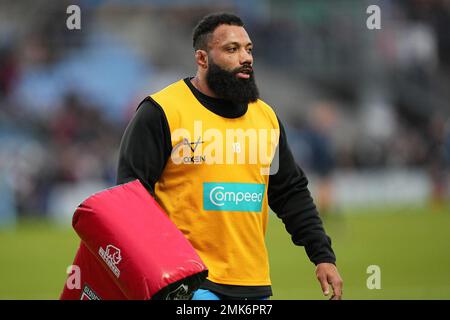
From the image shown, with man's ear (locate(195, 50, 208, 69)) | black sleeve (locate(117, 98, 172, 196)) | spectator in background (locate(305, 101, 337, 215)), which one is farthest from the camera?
spectator in background (locate(305, 101, 337, 215))

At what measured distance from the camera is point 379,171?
89.1 feet

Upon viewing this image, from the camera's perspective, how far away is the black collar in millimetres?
5574

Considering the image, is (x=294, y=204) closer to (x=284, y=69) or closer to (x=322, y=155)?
(x=322, y=155)

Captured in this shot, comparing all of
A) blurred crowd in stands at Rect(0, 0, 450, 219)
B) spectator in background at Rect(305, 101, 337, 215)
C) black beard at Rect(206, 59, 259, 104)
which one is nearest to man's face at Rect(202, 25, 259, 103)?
black beard at Rect(206, 59, 259, 104)

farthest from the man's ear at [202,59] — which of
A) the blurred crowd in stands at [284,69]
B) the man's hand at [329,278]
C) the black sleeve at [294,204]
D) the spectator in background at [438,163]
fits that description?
the spectator in background at [438,163]

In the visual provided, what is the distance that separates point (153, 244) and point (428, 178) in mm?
22785

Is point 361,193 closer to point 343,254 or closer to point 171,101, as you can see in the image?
point 343,254

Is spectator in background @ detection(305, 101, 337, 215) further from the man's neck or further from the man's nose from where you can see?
the man's nose

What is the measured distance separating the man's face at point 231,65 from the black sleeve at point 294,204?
17.3 inches

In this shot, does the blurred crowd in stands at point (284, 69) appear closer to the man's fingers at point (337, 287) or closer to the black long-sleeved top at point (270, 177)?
the black long-sleeved top at point (270, 177)

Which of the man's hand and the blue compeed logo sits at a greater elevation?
the blue compeed logo

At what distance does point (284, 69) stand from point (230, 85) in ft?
81.0

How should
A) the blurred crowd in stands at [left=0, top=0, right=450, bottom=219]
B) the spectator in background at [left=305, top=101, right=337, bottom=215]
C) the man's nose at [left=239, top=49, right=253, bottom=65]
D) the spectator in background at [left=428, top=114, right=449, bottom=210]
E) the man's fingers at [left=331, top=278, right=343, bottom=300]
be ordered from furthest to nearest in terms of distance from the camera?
1. the blurred crowd in stands at [left=0, top=0, right=450, bottom=219]
2. the spectator in background at [left=428, top=114, right=449, bottom=210]
3. the spectator in background at [left=305, top=101, right=337, bottom=215]
4. the man's nose at [left=239, top=49, right=253, bottom=65]
5. the man's fingers at [left=331, top=278, right=343, bottom=300]
